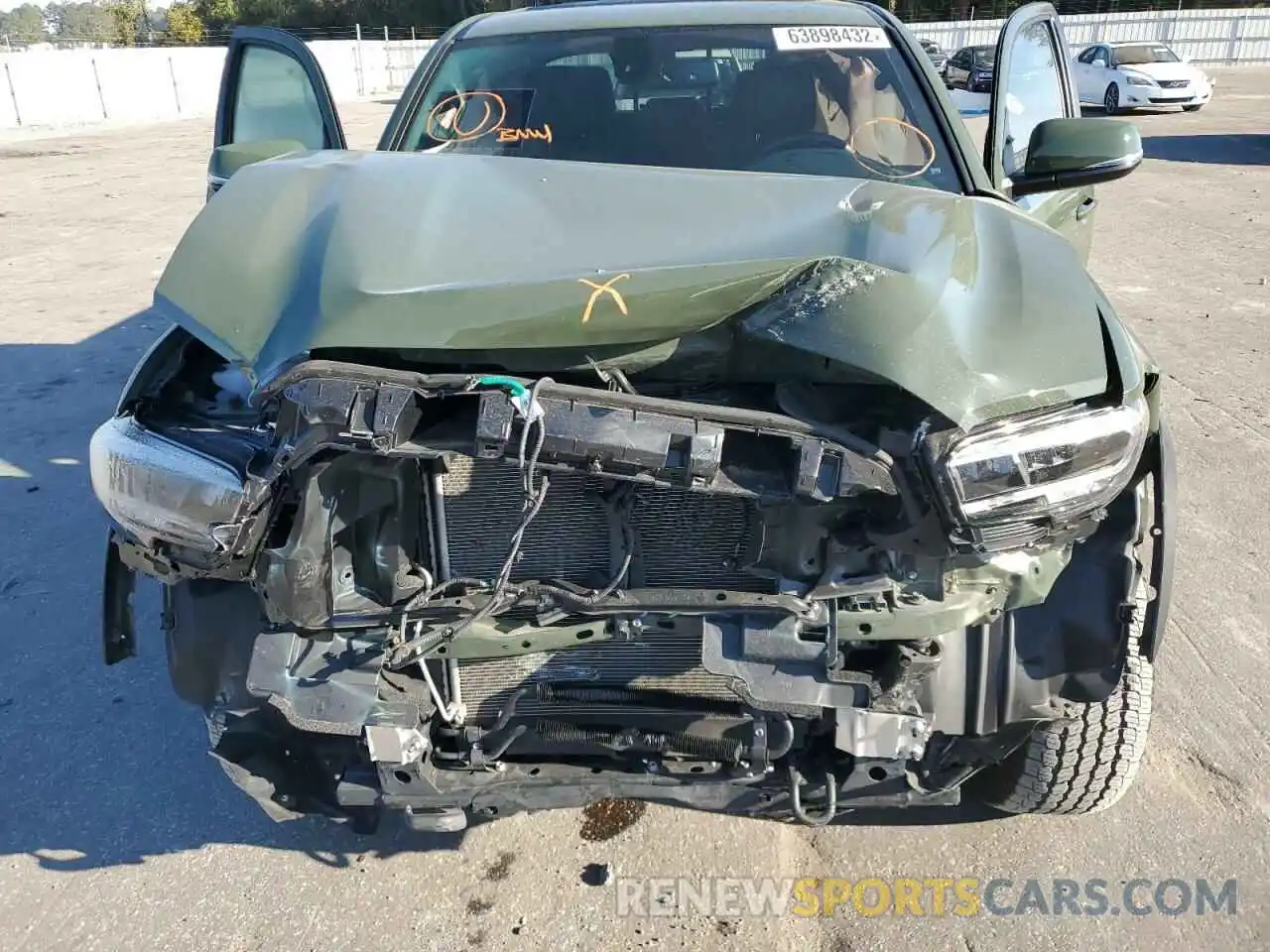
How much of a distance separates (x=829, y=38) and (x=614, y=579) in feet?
6.78

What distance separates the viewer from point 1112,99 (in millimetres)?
18766

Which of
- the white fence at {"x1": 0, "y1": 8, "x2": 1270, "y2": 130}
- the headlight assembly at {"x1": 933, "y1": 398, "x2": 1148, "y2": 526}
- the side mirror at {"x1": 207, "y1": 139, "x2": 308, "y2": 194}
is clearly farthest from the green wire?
the white fence at {"x1": 0, "y1": 8, "x2": 1270, "y2": 130}

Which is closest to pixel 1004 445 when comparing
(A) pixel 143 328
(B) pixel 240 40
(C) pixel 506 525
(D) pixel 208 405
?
(C) pixel 506 525

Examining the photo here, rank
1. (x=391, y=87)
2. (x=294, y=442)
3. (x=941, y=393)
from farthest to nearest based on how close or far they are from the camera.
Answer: (x=391, y=87) < (x=294, y=442) < (x=941, y=393)

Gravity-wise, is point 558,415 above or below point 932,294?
below

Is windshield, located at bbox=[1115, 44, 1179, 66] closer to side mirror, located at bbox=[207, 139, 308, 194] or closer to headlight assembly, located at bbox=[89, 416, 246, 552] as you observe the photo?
side mirror, located at bbox=[207, 139, 308, 194]

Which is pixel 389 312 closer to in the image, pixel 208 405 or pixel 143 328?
pixel 208 405

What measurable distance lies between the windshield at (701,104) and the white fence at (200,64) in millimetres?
16811

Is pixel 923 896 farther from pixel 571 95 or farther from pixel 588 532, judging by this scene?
pixel 571 95

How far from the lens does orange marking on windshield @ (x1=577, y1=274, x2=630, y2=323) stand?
1.86 metres

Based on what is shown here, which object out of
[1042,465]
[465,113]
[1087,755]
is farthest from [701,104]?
[1087,755]

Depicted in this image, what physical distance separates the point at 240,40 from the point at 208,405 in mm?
2304

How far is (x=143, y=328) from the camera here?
675 centimetres

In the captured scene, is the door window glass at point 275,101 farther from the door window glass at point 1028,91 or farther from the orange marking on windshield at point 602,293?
the door window glass at point 1028,91
